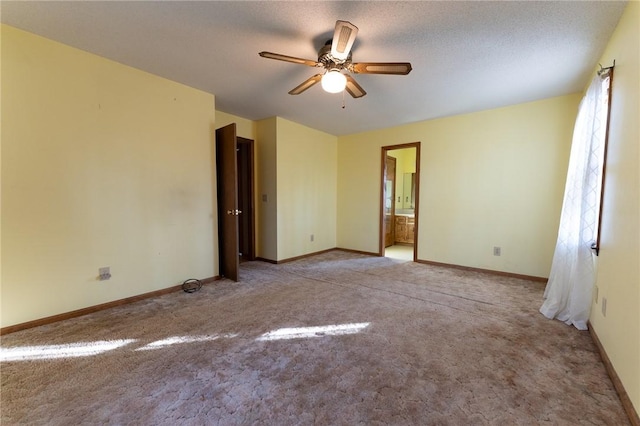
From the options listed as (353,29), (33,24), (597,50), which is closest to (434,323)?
(353,29)

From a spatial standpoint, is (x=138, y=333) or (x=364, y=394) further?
(x=138, y=333)

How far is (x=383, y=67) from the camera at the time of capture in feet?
→ 7.04

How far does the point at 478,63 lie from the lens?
2.59 metres

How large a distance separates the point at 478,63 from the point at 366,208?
328cm

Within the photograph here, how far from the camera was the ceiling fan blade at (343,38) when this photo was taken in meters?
1.72

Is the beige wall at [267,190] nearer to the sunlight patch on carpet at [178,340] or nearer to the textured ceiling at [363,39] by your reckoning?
the textured ceiling at [363,39]

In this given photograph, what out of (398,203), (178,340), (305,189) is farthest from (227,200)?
(398,203)

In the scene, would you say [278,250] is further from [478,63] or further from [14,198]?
[478,63]

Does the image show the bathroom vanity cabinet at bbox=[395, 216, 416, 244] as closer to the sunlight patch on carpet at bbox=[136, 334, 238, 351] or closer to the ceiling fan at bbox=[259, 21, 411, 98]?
the ceiling fan at bbox=[259, 21, 411, 98]

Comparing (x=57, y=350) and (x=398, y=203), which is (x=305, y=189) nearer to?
(x=398, y=203)

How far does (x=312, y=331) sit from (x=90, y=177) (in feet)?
8.54

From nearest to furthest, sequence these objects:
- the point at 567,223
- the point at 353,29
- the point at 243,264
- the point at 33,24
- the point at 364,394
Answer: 1. the point at 364,394
2. the point at 353,29
3. the point at 33,24
4. the point at 567,223
5. the point at 243,264

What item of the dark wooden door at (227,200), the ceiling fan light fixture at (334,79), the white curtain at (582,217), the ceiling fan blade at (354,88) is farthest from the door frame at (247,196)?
the white curtain at (582,217)

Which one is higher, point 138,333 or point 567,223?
point 567,223
